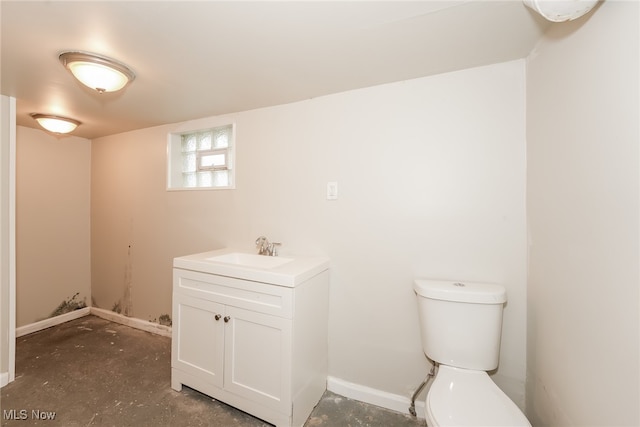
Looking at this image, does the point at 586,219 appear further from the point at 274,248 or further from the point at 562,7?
the point at 274,248

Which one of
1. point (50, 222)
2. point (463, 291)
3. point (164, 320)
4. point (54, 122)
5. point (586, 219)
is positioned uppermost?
point (54, 122)

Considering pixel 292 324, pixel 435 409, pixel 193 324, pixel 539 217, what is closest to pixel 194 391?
pixel 193 324

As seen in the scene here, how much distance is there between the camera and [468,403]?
1038mm

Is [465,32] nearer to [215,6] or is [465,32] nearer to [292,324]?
[215,6]

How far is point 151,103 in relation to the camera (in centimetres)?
193

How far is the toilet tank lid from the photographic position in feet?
4.07

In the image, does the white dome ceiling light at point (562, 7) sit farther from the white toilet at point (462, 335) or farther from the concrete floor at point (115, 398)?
the concrete floor at point (115, 398)

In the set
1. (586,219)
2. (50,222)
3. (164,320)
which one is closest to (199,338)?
(164,320)

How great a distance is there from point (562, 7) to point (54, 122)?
3.28 meters

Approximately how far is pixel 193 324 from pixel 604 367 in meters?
1.89

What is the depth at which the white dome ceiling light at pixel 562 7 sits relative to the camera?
77cm

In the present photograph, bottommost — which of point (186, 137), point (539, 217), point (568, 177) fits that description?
point (539, 217)

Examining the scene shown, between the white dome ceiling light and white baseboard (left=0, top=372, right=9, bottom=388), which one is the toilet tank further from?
white baseboard (left=0, top=372, right=9, bottom=388)

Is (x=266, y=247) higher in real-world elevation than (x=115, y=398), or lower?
higher
